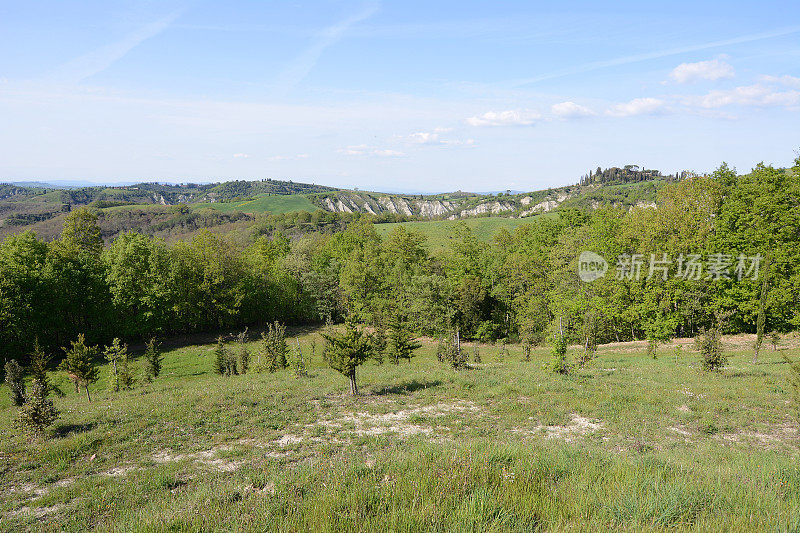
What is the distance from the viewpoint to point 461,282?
50.3 metres

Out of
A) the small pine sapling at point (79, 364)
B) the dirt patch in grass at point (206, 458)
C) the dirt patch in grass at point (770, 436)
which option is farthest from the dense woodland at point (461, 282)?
the small pine sapling at point (79, 364)

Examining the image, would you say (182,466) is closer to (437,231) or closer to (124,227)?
(437,231)

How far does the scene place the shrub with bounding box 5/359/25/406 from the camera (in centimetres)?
1561

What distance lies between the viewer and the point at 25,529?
760 centimetres

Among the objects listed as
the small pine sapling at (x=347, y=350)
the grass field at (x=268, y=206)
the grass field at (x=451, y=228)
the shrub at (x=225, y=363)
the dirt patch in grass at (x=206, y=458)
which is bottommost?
the shrub at (x=225, y=363)

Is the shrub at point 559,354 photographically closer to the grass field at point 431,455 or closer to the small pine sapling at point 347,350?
the grass field at point 431,455

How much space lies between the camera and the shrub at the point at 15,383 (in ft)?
51.2

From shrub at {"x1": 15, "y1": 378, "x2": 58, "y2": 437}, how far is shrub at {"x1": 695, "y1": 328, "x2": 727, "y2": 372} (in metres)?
31.2

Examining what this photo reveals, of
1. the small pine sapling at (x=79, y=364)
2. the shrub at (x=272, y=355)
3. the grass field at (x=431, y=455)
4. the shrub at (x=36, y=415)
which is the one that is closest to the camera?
the grass field at (x=431, y=455)

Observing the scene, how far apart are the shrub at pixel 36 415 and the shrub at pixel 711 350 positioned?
31.2 m

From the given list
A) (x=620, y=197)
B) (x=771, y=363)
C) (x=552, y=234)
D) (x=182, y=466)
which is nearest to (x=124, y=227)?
(x=552, y=234)

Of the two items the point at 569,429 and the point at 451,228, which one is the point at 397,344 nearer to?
the point at 569,429

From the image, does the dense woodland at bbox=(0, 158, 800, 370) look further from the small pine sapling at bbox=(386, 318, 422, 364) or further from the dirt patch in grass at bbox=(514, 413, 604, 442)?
the dirt patch in grass at bbox=(514, 413, 604, 442)

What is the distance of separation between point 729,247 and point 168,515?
139 feet
